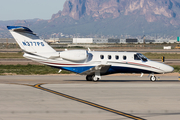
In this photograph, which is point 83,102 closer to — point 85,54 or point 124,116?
point 124,116

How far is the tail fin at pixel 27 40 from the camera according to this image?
25.7 meters

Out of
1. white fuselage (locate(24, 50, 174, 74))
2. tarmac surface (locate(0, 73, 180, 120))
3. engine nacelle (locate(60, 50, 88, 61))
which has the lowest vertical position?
tarmac surface (locate(0, 73, 180, 120))

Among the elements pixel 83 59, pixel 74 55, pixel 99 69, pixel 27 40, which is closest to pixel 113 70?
pixel 99 69

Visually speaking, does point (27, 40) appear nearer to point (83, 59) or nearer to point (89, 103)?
point (83, 59)

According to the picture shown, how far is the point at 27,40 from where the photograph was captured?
26.0 metres

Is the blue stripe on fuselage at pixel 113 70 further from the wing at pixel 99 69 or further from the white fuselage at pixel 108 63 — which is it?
the wing at pixel 99 69

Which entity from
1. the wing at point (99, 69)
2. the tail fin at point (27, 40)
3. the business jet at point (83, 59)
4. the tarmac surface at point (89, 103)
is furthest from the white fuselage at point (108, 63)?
the tarmac surface at point (89, 103)

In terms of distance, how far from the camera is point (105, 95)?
18.9 m

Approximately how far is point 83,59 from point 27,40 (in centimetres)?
531

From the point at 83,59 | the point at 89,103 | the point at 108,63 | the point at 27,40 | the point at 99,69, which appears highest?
the point at 27,40

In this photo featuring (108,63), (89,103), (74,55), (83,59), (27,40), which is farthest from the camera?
(108,63)

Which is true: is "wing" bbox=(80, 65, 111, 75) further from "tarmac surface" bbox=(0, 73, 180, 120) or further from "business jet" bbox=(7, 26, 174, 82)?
"tarmac surface" bbox=(0, 73, 180, 120)

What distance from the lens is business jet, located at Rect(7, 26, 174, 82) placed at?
25.9m

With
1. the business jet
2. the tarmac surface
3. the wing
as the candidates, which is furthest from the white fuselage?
the tarmac surface
